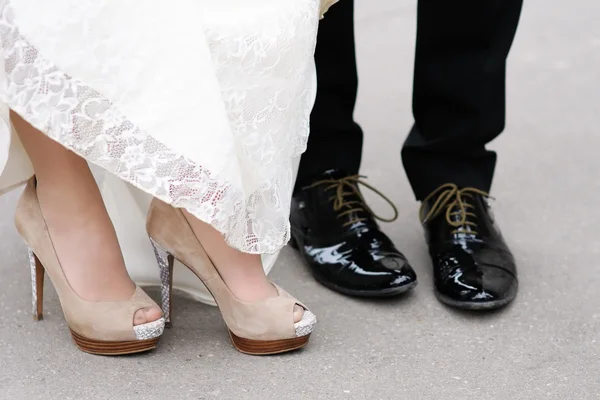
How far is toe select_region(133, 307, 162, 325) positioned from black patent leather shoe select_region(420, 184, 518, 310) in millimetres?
472

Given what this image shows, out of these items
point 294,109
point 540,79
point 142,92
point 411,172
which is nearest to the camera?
point 142,92

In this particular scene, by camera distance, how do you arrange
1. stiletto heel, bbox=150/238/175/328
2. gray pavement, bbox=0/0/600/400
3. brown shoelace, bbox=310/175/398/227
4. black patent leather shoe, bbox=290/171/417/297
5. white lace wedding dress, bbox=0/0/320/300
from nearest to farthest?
white lace wedding dress, bbox=0/0/320/300
gray pavement, bbox=0/0/600/400
stiletto heel, bbox=150/238/175/328
black patent leather shoe, bbox=290/171/417/297
brown shoelace, bbox=310/175/398/227

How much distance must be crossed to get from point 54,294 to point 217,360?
350mm

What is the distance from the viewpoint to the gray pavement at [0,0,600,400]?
1.22 metres

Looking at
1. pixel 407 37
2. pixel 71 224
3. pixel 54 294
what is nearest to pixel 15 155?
pixel 71 224

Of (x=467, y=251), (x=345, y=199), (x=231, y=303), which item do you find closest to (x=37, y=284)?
(x=231, y=303)

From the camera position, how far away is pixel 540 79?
2699 mm

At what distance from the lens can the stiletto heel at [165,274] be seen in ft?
4.39

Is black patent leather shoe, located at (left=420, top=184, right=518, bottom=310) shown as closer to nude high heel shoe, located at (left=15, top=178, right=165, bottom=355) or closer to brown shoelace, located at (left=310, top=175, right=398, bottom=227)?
brown shoelace, located at (left=310, top=175, right=398, bottom=227)

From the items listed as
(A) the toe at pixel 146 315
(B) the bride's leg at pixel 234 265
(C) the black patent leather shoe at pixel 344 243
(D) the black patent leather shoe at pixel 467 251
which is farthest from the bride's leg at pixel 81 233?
(D) the black patent leather shoe at pixel 467 251

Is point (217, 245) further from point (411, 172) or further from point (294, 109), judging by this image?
point (411, 172)

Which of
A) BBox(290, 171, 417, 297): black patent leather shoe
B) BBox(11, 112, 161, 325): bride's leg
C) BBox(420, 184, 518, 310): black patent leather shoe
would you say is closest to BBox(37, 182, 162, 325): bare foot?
BBox(11, 112, 161, 325): bride's leg

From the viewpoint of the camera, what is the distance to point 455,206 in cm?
157

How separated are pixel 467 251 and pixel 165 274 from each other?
19.6 inches
